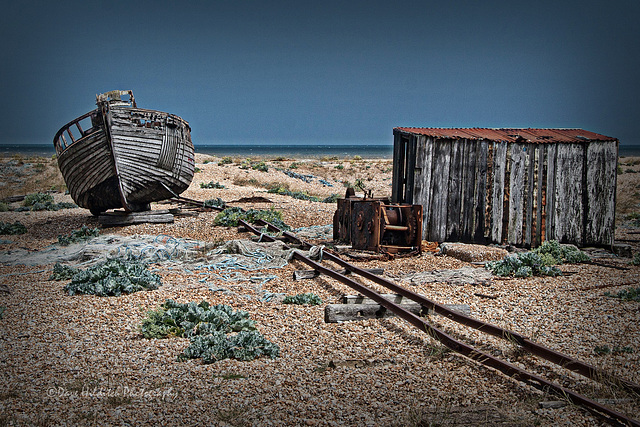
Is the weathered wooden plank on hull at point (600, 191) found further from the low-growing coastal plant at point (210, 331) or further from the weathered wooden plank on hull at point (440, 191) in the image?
the low-growing coastal plant at point (210, 331)

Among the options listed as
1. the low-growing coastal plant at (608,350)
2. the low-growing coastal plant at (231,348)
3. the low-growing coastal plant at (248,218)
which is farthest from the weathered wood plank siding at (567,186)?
the low-growing coastal plant at (231,348)

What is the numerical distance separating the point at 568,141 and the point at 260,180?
1763 centimetres

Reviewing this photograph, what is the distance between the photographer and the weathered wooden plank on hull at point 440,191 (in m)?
10.9

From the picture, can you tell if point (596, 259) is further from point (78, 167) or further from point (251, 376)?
point (78, 167)

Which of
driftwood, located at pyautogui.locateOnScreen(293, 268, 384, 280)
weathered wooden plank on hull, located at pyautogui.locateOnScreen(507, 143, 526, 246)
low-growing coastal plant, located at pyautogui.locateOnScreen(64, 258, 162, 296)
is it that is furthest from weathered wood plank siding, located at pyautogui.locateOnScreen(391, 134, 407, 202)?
low-growing coastal plant, located at pyautogui.locateOnScreen(64, 258, 162, 296)

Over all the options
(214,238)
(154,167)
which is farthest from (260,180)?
(214,238)

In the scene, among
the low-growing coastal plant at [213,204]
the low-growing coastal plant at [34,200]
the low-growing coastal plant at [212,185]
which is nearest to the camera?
the low-growing coastal plant at [213,204]

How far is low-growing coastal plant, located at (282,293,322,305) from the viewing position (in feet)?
21.1

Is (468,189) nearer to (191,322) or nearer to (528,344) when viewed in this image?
(528,344)

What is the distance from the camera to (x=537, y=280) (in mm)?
7840

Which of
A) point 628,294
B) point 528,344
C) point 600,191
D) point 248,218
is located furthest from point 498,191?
point 528,344

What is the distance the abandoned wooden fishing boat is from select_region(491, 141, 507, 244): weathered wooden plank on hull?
8.88 metres

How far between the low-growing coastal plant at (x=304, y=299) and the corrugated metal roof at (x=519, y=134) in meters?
5.80

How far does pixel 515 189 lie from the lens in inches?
429
